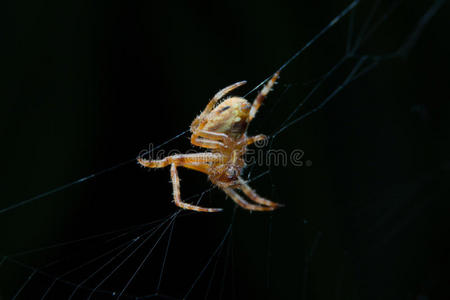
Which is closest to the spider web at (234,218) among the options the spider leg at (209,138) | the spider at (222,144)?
the spider at (222,144)

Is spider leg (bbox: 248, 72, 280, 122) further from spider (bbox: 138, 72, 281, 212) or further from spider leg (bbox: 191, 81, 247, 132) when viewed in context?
spider leg (bbox: 191, 81, 247, 132)

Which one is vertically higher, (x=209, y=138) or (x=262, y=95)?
(x=262, y=95)

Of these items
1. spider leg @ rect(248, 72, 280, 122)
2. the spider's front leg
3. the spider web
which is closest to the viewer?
spider leg @ rect(248, 72, 280, 122)

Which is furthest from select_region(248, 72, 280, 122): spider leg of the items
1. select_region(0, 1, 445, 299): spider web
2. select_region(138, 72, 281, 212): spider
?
select_region(0, 1, 445, 299): spider web

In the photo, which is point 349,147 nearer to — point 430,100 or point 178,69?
point 430,100

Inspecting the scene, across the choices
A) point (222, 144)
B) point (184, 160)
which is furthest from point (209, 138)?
point (184, 160)

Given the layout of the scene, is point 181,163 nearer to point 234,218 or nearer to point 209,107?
point 209,107

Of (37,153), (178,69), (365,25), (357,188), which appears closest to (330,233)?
(357,188)
